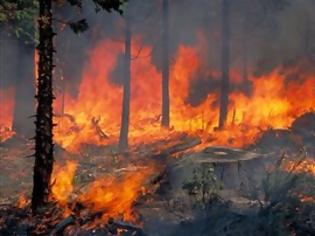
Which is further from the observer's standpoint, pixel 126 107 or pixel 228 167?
pixel 126 107

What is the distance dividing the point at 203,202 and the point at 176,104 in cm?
1997

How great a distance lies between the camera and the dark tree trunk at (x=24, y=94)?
84.8 feet

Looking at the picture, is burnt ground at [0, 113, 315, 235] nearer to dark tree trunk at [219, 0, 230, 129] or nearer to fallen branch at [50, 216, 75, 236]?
fallen branch at [50, 216, 75, 236]

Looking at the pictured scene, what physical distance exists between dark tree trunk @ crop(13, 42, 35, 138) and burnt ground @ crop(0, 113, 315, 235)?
5397 mm

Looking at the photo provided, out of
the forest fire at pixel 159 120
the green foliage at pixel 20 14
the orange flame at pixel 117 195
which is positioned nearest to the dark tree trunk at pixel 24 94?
the forest fire at pixel 159 120

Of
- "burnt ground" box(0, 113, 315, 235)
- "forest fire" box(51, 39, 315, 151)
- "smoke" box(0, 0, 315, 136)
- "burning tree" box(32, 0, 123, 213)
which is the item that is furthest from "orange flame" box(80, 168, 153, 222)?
"smoke" box(0, 0, 315, 136)

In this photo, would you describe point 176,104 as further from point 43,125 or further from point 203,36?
point 43,125

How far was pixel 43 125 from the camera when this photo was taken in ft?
38.6

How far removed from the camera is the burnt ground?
10.2m

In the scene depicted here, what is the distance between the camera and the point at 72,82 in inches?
1334

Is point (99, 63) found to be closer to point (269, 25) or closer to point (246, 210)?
point (269, 25)

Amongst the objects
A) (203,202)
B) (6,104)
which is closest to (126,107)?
(6,104)

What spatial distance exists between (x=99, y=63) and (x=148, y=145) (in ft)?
36.4

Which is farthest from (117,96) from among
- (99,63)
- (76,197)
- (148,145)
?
(76,197)
